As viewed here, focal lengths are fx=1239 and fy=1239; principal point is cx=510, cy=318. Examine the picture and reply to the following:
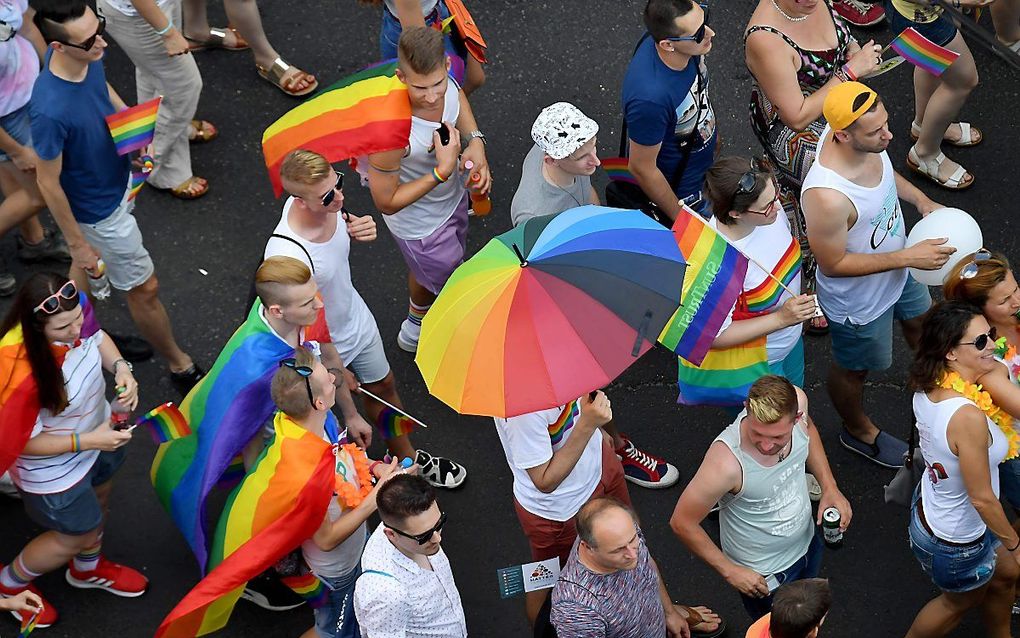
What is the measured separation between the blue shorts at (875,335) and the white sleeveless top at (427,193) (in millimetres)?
1922

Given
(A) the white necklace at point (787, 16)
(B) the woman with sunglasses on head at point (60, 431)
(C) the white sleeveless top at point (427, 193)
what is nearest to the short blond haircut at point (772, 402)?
(C) the white sleeveless top at point (427, 193)

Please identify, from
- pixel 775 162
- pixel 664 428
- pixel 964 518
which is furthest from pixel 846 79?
pixel 964 518

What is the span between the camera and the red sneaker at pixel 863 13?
826 cm

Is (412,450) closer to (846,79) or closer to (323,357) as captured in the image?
(323,357)

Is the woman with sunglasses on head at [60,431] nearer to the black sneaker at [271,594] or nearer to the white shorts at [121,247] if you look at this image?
the black sneaker at [271,594]

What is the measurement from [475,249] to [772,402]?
306 cm

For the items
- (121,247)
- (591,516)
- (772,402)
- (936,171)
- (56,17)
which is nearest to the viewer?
(591,516)

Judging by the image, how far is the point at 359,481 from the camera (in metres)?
5.03

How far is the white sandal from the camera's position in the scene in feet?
24.2

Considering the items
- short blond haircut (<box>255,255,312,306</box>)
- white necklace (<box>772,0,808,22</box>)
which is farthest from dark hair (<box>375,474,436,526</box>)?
white necklace (<box>772,0,808,22</box>)

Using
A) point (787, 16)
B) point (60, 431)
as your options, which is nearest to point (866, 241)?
point (787, 16)

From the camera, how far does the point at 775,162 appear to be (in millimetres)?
6375

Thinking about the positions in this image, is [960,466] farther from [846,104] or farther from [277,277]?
[277,277]

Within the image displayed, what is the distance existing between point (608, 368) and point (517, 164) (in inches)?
135
